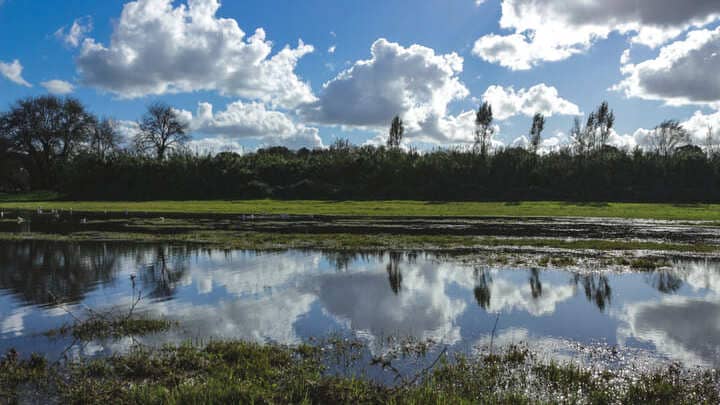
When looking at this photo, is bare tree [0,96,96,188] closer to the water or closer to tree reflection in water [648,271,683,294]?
the water

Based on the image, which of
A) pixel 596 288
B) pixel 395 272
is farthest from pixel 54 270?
pixel 596 288

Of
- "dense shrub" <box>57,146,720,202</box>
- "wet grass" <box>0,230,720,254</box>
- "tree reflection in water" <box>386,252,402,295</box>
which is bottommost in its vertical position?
"tree reflection in water" <box>386,252,402,295</box>

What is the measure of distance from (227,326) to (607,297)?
1128cm

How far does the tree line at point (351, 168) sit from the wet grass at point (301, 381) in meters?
74.0

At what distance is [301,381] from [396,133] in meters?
101

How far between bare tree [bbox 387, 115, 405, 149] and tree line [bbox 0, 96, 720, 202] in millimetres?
211

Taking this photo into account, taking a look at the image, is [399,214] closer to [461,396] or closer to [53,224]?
[53,224]

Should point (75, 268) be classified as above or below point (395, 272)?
above

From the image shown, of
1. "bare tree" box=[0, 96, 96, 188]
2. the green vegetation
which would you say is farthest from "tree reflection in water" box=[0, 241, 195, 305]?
"bare tree" box=[0, 96, 96, 188]

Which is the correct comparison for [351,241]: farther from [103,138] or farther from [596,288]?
[103,138]

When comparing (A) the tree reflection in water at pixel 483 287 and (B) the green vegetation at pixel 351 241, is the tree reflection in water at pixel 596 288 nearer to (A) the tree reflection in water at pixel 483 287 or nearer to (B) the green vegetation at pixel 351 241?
(A) the tree reflection in water at pixel 483 287

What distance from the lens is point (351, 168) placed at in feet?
307

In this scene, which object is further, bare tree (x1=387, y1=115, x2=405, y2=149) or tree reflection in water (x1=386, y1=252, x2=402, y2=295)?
bare tree (x1=387, y1=115, x2=405, y2=149)

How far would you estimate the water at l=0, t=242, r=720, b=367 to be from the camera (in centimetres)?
1112
